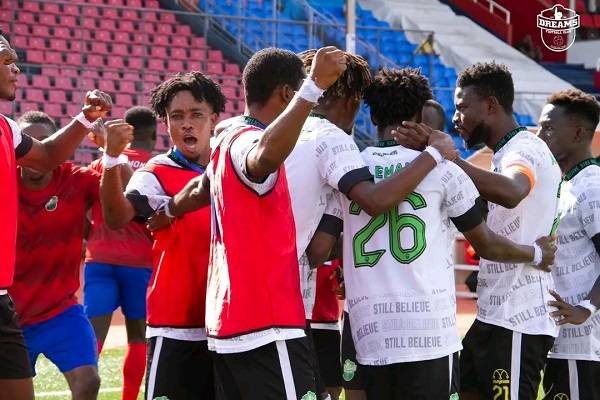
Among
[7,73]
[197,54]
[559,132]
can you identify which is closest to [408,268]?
[559,132]

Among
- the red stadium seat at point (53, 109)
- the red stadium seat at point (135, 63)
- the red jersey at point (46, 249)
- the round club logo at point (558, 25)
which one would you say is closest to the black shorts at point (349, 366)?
the red jersey at point (46, 249)

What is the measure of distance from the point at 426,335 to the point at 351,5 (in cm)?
1301

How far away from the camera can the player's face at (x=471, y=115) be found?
5191mm

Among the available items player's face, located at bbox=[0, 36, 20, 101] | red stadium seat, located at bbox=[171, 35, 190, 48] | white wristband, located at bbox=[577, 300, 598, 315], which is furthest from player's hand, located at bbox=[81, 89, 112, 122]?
red stadium seat, located at bbox=[171, 35, 190, 48]

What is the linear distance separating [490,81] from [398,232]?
1.10m

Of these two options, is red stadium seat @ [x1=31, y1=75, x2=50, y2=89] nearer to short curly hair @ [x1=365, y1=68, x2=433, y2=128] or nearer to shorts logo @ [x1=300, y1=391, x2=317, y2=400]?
short curly hair @ [x1=365, y1=68, x2=433, y2=128]

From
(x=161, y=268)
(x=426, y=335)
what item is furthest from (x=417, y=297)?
(x=161, y=268)

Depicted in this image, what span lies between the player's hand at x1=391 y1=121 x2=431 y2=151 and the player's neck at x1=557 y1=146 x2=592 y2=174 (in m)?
1.54

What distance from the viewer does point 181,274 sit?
4926 mm

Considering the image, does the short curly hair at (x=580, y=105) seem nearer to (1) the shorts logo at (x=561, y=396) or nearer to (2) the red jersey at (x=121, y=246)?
(1) the shorts logo at (x=561, y=396)

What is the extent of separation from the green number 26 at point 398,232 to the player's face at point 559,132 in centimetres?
154

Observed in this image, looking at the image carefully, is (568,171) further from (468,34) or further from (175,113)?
(468,34)

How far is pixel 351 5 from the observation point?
55.6 ft

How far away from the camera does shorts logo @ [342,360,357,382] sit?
4732mm
